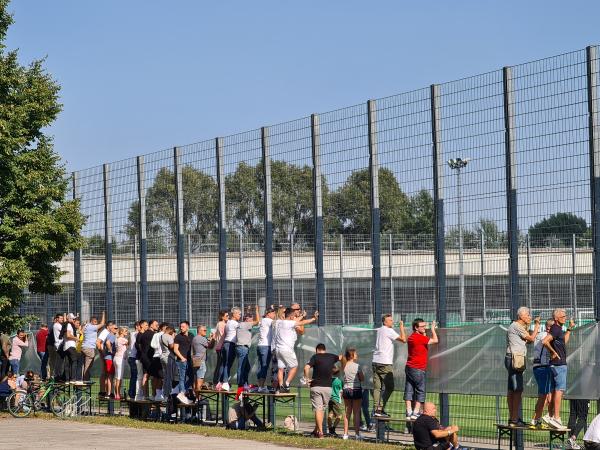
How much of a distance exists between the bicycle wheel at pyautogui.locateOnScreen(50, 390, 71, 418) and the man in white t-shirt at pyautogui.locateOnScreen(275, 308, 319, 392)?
667 centimetres

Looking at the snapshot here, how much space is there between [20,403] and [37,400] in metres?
0.41

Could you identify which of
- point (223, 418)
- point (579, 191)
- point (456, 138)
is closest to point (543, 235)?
point (579, 191)

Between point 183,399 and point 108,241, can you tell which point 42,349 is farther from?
point 183,399

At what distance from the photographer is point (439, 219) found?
782 inches

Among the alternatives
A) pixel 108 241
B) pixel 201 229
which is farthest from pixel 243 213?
pixel 108 241

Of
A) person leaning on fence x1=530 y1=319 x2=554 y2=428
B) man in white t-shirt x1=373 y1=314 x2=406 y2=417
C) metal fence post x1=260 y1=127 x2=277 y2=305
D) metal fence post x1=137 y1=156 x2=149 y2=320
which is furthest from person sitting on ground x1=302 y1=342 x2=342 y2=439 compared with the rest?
metal fence post x1=137 y1=156 x2=149 y2=320

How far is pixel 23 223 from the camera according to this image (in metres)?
28.8

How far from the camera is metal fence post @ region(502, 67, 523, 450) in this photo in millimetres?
18562

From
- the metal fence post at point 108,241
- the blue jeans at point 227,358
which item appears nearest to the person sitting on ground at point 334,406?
the blue jeans at point 227,358

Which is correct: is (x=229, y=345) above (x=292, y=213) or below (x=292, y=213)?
below

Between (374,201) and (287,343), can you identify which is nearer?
(374,201)

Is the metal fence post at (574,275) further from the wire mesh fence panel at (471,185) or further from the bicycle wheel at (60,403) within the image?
the bicycle wheel at (60,403)

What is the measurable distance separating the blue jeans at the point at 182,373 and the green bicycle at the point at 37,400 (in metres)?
3.74

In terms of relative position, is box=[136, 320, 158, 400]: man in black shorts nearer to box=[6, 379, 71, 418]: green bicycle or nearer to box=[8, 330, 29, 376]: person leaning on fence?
box=[6, 379, 71, 418]: green bicycle
